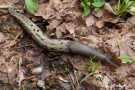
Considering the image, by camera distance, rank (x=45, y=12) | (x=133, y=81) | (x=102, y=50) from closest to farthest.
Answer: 1. (x=133, y=81)
2. (x=102, y=50)
3. (x=45, y=12)

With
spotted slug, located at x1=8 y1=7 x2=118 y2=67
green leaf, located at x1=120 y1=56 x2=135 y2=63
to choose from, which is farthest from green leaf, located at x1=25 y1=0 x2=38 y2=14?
green leaf, located at x1=120 y1=56 x2=135 y2=63

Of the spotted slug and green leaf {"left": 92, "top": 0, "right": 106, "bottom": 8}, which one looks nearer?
the spotted slug

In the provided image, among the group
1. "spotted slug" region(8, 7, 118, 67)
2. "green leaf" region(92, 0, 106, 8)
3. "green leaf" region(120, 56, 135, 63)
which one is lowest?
"green leaf" region(120, 56, 135, 63)

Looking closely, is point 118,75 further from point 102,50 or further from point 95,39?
point 95,39

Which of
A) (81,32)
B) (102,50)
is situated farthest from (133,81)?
(81,32)

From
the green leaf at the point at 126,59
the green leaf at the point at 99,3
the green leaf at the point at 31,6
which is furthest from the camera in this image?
the green leaf at the point at 31,6

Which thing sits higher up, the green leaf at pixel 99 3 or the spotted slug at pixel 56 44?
the green leaf at pixel 99 3

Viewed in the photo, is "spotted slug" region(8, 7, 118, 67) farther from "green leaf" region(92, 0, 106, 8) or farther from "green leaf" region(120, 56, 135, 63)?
"green leaf" region(92, 0, 106, 8)

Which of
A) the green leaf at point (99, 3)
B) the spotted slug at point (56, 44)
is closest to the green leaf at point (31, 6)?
the spotted slug at point (56, 44)

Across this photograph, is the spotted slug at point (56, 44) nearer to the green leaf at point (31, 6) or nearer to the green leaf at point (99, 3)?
the green leaf at point (31, 6)
